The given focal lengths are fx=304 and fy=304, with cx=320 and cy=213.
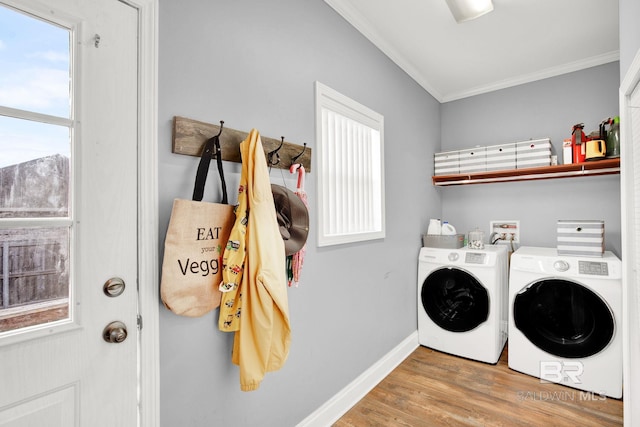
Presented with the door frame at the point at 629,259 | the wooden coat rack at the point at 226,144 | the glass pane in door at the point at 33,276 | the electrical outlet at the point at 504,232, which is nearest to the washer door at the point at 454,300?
the electrical outlet at the point at 504,232

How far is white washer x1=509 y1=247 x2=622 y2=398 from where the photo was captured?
6.75ft

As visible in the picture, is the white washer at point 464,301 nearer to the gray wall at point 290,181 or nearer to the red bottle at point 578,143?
the gray wall at point 290,181

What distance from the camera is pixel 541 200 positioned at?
2.95 m

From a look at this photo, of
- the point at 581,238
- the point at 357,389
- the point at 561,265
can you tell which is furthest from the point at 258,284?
the point at 581,238

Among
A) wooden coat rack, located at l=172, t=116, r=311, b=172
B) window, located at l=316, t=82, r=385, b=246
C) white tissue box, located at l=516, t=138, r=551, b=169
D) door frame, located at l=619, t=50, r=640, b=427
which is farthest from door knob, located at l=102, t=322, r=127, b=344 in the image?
white tissue box, located at l=516, t=138, r=551, b=169

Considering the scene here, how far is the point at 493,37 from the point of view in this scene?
238cm

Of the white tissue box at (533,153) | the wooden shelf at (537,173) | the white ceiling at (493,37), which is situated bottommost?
the wooden shelf at (537,173)

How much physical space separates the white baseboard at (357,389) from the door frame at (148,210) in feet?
3.07

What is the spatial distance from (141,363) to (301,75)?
1514 millimetres

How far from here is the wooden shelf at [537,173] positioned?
2420 millimetres

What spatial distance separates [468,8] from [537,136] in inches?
65.8

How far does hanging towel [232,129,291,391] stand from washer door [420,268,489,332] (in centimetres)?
198

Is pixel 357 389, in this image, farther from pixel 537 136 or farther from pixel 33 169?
pixel 537 136

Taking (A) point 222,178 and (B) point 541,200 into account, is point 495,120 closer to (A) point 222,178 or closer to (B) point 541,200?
(B) point 541,200
